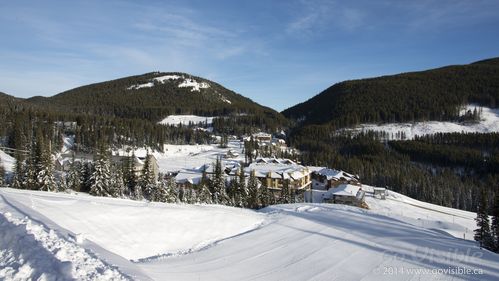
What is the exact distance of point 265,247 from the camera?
50.3ft

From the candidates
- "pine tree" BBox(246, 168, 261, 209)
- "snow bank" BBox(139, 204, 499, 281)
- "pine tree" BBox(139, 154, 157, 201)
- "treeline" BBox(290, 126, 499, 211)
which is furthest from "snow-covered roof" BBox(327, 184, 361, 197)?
"snow bank" BBox(139, 204, 499, 281)

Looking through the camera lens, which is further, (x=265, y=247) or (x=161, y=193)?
(x=161, y=193)

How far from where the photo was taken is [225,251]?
47.2 ft

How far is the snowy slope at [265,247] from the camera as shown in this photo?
479 inches

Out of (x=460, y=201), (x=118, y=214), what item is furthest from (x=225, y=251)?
(x=460, y=201)

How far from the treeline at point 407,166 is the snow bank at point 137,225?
156 feet

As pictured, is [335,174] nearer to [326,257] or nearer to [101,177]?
[101,177]

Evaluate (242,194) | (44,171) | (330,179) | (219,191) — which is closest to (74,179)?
(44,171)

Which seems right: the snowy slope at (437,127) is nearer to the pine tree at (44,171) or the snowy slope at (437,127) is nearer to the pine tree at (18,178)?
the pine tree at (44,171)

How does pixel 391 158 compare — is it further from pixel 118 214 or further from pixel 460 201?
pixel 118 214

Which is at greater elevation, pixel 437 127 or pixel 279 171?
pixel 437 127

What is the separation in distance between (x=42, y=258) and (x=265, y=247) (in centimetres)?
929

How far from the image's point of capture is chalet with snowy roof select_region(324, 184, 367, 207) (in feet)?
200

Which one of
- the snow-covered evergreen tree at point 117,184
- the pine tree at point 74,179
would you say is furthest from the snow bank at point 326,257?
the pine tree at point 74,179
